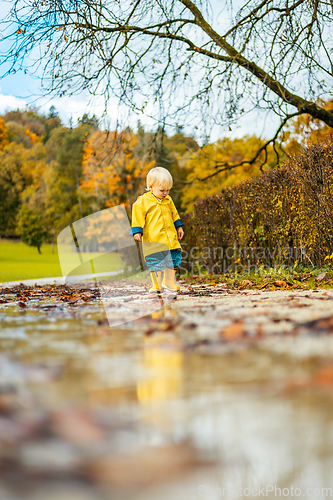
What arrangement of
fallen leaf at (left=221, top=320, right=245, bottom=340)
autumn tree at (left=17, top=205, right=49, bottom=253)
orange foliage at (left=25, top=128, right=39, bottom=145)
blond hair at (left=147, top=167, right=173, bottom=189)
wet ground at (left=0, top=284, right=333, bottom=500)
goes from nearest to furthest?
wet ground at (left=0, top=284, right=333, bottom=500) → fallen leaf at (left=221, top=320, right=245, bottom=340) → blond hair at (left=147, top=167, right=173, bottom=189) → autumn tree at (left=17, top=205, right=49, bottom=253) → orange foliage at (left=25, top=128, right=39, bottom=145)

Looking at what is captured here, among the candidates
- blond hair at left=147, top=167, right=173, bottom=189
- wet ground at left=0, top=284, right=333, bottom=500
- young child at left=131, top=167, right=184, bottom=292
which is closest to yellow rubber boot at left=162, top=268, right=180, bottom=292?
young child at left=131, top=167, right=184, bottom=292

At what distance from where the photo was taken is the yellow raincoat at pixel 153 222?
561 cm

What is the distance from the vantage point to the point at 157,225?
5.63 m

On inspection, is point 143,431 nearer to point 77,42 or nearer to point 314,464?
point 314,464

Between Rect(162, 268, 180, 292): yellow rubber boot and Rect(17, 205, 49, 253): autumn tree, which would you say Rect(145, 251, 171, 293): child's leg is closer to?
Rect(162, 268, 180, 292): yellow rubber boot

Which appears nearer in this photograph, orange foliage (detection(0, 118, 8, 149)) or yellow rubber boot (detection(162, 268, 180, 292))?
yellow rubber boot (detection(162, 268, 180, 292))

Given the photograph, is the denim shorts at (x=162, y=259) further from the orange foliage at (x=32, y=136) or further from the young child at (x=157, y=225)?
the orange foliage at (x=32, y=136)

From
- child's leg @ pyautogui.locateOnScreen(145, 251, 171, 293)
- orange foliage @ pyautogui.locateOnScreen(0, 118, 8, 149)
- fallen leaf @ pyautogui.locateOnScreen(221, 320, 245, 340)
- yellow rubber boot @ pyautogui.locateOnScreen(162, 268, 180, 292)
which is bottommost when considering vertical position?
fallen leaf @ pyautogui.locateOnScreen(221, 320, 245, 340)

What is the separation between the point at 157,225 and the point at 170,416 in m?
4.38

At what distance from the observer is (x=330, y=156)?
219 inches

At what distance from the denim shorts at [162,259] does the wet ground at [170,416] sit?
9.66 feet

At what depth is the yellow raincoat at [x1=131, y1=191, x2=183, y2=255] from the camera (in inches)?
221

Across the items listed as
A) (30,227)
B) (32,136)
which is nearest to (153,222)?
(30,227)

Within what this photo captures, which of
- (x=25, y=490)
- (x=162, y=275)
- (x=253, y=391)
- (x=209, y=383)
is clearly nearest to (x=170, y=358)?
(x=209, y=383)
